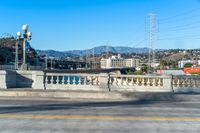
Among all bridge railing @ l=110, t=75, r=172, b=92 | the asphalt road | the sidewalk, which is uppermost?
bridge railing @ l=110, t=75, r=172, b=92

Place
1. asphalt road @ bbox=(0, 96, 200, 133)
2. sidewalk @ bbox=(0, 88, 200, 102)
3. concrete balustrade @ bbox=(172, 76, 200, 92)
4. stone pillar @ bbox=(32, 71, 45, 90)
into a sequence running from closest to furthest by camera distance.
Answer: asphalt road @ bbox=(0, 96, 200, 133)
sidewalk @ bbox=(0, 88, 200, 102)
concrete balustrade @ bbox=(172, 76, 200, 92)
stone pillar @ bbox=(32, 71, 45, 90)

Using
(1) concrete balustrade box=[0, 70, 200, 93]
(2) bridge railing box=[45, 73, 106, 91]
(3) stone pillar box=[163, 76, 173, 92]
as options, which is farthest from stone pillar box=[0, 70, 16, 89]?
(3) stone pillar box=[163, 76, 173, 92]

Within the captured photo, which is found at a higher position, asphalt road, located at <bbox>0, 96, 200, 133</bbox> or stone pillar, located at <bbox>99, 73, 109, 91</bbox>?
stone pillar, located at <bbox>99, 73, 109, 91</bbox>

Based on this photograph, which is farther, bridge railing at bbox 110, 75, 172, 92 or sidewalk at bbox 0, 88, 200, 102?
bridge railing at bbox 110, 75, 172, 92

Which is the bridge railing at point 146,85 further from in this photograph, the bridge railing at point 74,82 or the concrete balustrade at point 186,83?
the bridge railing at point 74,82

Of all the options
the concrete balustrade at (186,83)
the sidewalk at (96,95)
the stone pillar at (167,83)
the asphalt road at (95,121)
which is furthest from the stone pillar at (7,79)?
the concrete balustrade at (186,83)

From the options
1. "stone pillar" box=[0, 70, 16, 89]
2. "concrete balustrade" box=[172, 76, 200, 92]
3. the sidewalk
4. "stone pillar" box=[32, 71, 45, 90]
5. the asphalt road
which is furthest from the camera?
"stone pillar" box=[32, 71, 45, 90]

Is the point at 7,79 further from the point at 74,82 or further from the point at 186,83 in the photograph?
the point at 186,83

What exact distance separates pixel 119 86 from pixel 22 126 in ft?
38.9

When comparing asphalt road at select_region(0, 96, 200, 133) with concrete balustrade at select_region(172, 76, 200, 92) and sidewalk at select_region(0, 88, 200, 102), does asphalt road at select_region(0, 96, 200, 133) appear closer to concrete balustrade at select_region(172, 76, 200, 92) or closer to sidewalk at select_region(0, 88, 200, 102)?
sidewalk at select_region(0, 88, 200, 102)

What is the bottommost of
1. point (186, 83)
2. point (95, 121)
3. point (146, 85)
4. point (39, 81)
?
point (95, 121)

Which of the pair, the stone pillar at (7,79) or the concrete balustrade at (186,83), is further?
the concrete balustrade at (186,83)

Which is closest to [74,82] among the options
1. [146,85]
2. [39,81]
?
[39,81]

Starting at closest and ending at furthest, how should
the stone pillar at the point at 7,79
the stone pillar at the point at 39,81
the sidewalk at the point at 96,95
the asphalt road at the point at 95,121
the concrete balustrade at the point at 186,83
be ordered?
the asphalt road at the point at 95,121, the sidewalk at the point at 96,95, the stone pillar at the point at 7,79, the concrete balustrade at the point at 186,83, the stone pillar at the point at 39,81
